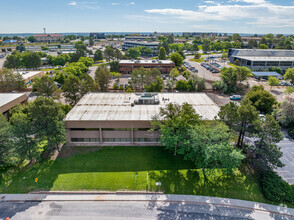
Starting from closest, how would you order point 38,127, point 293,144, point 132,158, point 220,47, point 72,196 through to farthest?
1. point 72,196
2. point 38,127
3. point 132,158
4. point 293,144
5. point 220,47

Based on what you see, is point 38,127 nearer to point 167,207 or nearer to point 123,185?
point 123,185

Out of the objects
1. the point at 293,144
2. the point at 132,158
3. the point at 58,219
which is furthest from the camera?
the point at 293,144

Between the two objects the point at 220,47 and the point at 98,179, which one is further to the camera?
the point at 220,47

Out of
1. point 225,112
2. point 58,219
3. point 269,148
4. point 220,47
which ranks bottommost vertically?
point 58,219

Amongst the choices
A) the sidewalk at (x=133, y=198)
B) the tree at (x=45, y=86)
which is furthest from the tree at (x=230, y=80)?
the tree at (x=45, y=86)

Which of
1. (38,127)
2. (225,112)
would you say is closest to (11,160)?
(38,127)

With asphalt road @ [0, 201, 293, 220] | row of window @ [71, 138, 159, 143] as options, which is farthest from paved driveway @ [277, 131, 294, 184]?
row of window @ [71, 138, 159, 143]

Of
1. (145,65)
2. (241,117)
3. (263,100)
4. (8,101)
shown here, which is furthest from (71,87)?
(263,100)

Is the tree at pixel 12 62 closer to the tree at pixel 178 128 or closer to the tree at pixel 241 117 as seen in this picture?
the tree at pixel 178 128
